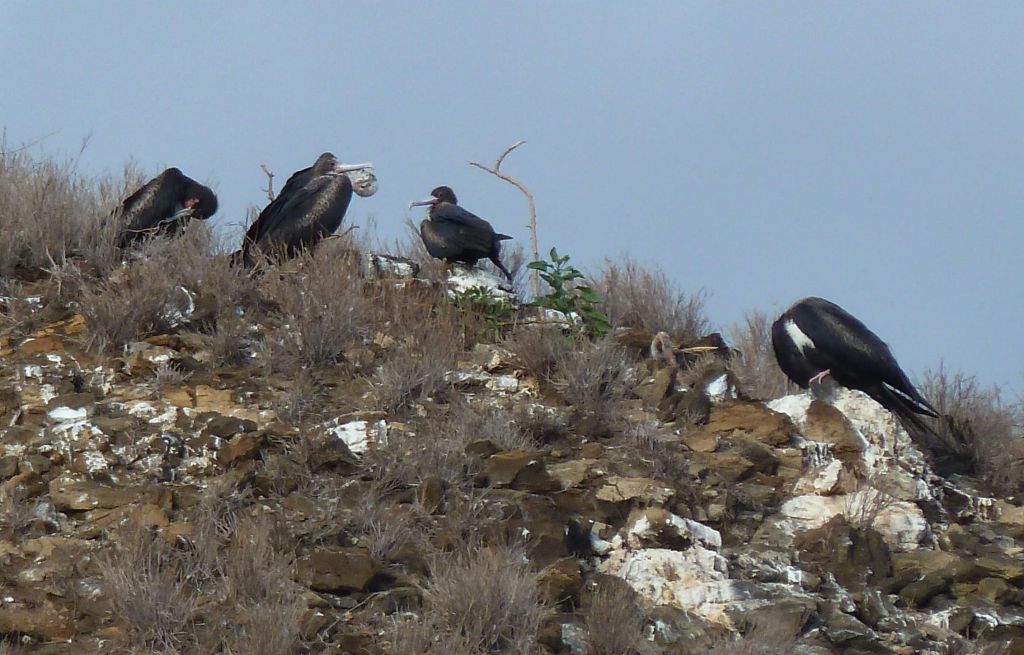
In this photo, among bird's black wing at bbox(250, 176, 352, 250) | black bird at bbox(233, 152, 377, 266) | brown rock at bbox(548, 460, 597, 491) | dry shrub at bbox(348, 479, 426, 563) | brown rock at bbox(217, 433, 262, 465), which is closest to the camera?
dry shrub at bbox(348, 479, 426, 563)

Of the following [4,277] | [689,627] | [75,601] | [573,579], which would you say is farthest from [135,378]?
[689,627]

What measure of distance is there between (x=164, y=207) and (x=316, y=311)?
2371 millimetres

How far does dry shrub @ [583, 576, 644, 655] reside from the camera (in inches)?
232

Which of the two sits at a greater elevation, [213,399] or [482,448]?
[482,448]

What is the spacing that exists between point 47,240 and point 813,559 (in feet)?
19.5

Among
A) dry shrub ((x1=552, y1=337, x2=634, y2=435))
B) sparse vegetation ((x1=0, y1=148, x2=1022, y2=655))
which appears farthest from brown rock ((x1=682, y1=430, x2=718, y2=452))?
dry shrub ((x1=552, y1=337, x2=634, y2=435))

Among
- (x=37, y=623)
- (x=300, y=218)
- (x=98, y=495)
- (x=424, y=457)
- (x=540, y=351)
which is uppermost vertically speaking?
(x=300, y=218)

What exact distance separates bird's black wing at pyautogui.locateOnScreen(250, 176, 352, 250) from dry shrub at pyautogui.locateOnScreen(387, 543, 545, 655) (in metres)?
4.92

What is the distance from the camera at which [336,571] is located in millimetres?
6148

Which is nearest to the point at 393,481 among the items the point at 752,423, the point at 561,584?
A: the point at 561,584

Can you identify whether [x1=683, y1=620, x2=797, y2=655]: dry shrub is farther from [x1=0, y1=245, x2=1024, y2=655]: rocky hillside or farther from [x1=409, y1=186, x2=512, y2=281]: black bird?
[x1=409, y1=186, x2=512, y2=281]: black bird

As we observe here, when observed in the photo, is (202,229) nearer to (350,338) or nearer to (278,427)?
(350,338)

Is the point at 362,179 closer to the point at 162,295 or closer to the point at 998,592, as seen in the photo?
the point at 162,295

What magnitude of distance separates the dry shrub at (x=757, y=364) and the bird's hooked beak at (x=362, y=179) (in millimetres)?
3318
